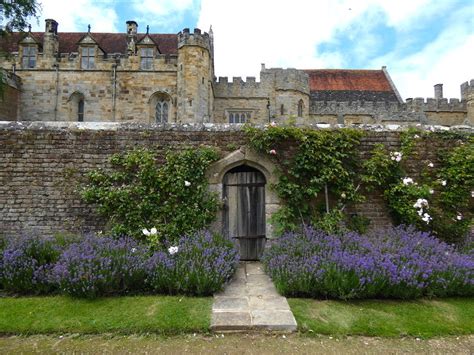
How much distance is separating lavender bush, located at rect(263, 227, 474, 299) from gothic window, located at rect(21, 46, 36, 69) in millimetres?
22283

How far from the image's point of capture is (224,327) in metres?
3.88

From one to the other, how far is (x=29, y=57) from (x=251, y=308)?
2332 centimetres

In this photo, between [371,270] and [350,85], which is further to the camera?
[350,85]

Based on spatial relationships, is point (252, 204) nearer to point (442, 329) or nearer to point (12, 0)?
point (442, 329)

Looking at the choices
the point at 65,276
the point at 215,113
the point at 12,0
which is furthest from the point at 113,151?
the point at 215,113

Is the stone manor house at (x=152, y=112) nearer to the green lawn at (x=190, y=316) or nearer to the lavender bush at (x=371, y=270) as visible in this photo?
the lavender bush at (x=371, y=270)

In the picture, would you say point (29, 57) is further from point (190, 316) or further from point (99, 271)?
point (190, 316)

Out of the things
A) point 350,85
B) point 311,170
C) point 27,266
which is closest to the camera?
point 27,266

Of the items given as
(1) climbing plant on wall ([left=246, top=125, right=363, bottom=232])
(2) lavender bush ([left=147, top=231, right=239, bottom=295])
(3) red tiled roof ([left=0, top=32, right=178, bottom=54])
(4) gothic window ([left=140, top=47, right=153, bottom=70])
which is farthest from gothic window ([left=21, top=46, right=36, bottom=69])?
(2) lavender bush ([left=147, top=231, right=239, bottom=295])

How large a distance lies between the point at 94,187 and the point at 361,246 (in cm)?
524

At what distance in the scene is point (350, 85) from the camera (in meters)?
32.2

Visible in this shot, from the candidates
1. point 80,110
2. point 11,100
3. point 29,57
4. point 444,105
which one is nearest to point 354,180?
point 80,110

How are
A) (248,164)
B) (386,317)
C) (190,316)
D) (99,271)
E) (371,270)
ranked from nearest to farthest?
(190,316) → (386,317) → (99,271) → (371,270) → (248,164)

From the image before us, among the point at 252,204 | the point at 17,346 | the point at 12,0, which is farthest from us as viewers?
the point at 12,0
